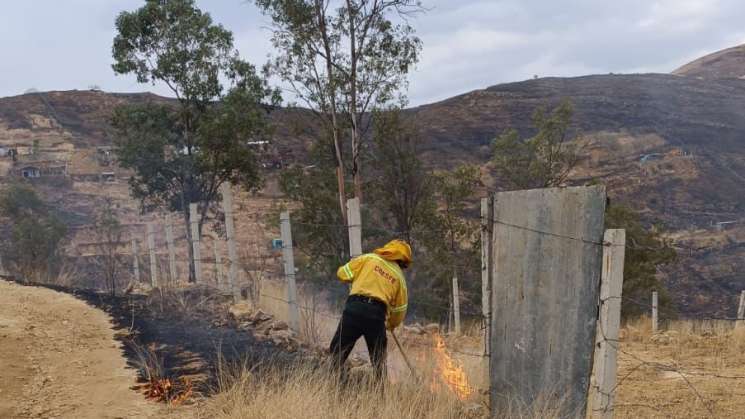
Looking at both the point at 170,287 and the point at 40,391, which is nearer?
the point at 40,391

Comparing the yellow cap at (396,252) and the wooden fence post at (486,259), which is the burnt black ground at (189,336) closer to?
the yellow cap at (396,252)

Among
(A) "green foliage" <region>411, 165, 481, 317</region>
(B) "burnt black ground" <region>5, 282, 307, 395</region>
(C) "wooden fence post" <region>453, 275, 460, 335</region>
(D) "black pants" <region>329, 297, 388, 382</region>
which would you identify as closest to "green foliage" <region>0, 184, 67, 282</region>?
(B) "burnt black ground" <region>5, 282, 307, 395</region>

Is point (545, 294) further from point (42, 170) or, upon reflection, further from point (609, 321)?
point (42, 170)

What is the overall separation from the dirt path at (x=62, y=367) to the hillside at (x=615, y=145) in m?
11.3

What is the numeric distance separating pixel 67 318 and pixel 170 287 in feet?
8.28

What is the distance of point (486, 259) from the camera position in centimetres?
532

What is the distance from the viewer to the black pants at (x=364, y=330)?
543 cm

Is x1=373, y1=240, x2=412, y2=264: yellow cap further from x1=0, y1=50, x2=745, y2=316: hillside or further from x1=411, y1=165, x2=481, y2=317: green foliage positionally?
x1=0, y1=50, x2=745, y2=316: hillside

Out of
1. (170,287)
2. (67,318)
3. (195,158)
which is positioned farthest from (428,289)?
(67,318)

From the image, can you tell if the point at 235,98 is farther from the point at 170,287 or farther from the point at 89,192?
the point at 89,192

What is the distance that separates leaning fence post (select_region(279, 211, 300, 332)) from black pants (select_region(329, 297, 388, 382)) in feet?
9.43

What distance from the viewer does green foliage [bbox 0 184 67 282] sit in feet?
70.1

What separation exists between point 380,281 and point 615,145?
5330cm

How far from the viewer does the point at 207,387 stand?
19.0 feet
